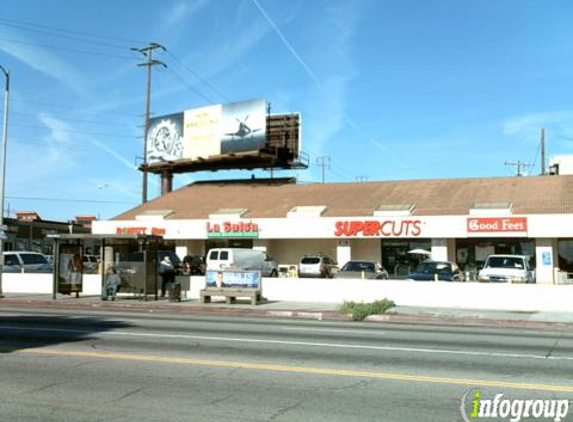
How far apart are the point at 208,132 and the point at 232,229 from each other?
14783 mm

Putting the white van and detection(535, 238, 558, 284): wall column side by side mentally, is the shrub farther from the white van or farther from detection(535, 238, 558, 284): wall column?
detection(535, 238, 558, 284): wall column

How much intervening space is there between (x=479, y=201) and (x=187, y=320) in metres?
27.7

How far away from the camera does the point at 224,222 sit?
4309 cm

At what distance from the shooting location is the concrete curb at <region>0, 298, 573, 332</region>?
687 inches

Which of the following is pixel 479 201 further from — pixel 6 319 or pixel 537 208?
pixel 6 319

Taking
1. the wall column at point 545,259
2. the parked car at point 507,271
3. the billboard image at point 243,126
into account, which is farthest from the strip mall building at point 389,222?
the parked car at point 507,271

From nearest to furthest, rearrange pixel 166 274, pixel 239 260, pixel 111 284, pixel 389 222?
1. pixel 111 284
2. pixel 166 274
3. pixel 239 260
4. pixel 389 222

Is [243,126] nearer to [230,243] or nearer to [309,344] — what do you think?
[230,243]

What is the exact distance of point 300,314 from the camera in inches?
792

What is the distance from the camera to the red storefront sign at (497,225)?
3547cm

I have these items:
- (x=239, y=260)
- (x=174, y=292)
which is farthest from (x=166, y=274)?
(x=239, y=260)

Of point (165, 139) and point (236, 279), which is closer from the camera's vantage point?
point (236, 279)

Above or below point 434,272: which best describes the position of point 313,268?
above

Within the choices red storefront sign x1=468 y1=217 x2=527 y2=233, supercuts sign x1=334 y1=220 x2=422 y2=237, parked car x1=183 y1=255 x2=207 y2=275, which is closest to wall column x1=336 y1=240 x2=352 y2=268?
supercuts sign x1=334 y1=220 x2=422 y2=237
